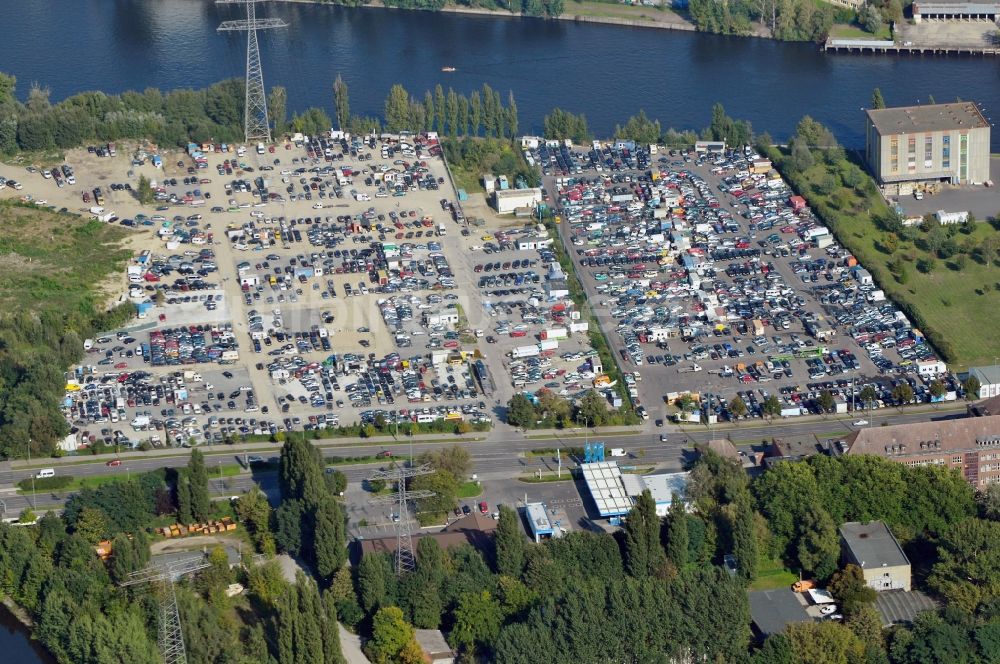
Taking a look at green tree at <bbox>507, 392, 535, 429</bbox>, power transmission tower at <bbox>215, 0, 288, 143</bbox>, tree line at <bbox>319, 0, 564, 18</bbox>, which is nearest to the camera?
green tree at <bbox>507, 392, 535, 429</bbox>

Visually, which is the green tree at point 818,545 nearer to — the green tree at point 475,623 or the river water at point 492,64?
the green tree at point 475,623

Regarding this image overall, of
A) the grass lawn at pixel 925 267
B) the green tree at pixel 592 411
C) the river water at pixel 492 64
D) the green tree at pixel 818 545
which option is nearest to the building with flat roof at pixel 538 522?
the green tree at pixel 592 411

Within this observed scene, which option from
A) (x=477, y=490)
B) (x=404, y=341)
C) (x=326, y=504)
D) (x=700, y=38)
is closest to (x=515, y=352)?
(x=404, y=341)

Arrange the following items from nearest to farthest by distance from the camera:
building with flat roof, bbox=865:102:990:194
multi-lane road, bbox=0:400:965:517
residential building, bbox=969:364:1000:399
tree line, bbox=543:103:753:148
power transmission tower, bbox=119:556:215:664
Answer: power transmission tower, bbox=119:556:215:664 < multi-lane road, bbox=0:400:965:517 < residential building, bbox=969:364:1000:399 < building with flat roof, bbox=865:102:990:194 < tree line, bbox=543:103:753:148

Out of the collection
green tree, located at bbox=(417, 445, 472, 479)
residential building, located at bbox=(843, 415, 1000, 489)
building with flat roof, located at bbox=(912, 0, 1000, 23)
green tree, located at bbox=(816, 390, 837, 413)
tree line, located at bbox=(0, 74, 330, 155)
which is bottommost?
green tree, located at bbox=(417, 445, 472, 479)

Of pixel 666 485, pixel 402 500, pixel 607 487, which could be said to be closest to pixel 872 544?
pixel 666 485

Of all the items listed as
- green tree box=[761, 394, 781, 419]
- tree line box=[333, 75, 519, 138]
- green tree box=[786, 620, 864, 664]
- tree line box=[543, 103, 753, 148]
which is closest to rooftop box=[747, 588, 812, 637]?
green tree box=[786, 620, 864, 664]

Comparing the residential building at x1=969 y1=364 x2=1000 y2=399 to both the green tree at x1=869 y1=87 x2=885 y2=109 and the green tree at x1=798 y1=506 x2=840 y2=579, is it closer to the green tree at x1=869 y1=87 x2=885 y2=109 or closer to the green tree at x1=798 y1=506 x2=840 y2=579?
the green tree at x1=798 y1=506 x2=840 y2=579
